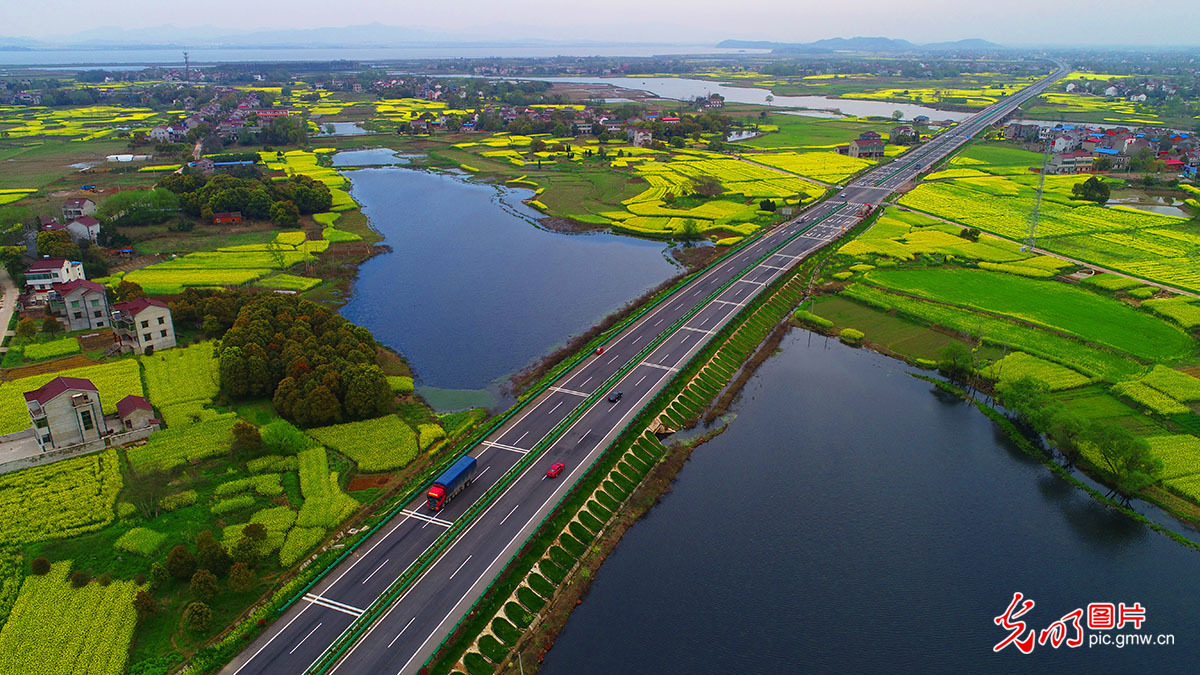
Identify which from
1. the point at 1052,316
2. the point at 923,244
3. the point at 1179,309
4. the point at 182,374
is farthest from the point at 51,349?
the point at 1179,309

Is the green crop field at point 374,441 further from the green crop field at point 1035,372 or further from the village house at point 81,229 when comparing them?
the village house at point 81,229

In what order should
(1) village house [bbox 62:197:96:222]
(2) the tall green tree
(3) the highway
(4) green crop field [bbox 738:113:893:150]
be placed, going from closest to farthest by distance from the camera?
(3) the highway
(2) the tall green tree
(1) village house [bbox 62:197:96:222]
(4) green crop field [bbox 738:113:893:150]

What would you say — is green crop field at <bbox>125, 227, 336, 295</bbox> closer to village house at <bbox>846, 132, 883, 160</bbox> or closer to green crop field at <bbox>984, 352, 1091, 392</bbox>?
green crop field at <bbox>984, 352, 1091, 392</bbox>

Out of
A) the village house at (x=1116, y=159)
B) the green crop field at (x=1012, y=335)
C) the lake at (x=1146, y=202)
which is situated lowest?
the green crop field at (x=1012, y=335)

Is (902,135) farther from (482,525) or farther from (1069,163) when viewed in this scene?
(482,525)

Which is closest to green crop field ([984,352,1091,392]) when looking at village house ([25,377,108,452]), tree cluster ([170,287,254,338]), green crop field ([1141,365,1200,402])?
green crop field ([1141,365,1200,402])

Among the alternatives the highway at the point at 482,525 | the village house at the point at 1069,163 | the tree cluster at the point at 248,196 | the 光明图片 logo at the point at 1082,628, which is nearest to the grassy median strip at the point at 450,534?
the highway at the point at 482,525
